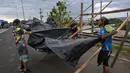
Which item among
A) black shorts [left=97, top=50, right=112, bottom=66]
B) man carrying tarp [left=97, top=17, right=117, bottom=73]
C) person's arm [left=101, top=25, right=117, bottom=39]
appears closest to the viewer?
person's arm [left=101, top=25, right=117, bottom=39]

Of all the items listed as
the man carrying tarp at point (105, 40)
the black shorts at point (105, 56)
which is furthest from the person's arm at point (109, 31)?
the black shorts at point (105, 56)

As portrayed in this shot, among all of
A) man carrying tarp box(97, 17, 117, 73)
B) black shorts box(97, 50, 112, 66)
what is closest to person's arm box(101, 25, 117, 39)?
man carrying tarp box(97, 17, 117, 73)

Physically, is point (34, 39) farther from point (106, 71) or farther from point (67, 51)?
point (106, 71)

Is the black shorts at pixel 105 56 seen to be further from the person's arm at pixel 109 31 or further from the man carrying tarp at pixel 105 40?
the person's arm at pixel 109 31

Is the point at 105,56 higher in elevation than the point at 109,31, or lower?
lower

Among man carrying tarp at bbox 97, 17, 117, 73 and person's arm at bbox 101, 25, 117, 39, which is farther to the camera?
man carrying tarp at bbox 97, 17, 117, 73

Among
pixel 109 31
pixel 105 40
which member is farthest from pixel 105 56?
pixel 109 31

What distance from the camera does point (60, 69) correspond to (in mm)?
7086

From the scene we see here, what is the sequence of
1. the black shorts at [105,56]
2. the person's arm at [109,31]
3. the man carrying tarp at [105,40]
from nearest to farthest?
the person's arm at [109,31] → the man carrying tarp at [105,40] → the black shorts at [105,56]

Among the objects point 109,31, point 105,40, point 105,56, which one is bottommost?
point 105,56

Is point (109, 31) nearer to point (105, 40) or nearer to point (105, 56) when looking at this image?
point (105, 40)

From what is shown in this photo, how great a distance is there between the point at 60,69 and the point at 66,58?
1619 millimetres

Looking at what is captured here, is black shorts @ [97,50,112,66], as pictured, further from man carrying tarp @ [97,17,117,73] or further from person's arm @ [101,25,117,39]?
person's arm @ [101,25,117,39]

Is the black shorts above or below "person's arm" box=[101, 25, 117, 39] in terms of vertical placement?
below
